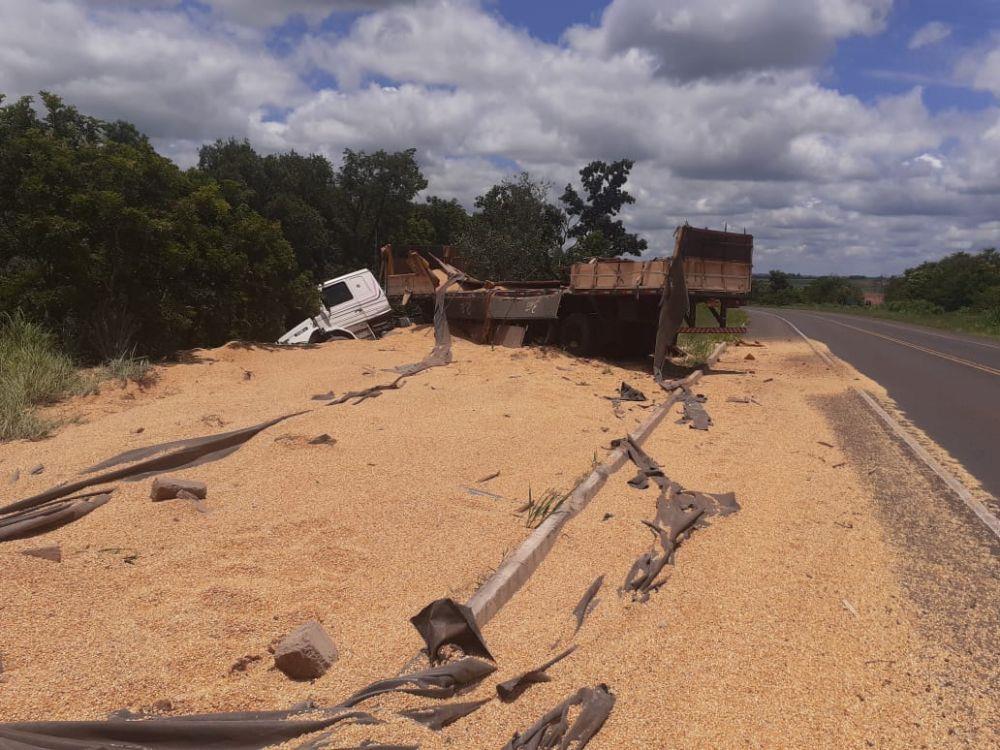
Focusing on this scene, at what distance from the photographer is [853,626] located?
14.0ft

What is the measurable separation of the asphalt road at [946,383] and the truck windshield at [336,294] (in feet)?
37.6

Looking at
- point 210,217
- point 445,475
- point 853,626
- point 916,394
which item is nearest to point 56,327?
point 210,217

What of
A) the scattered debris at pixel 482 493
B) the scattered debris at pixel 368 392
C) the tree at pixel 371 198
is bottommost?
the scattered debris at pixel 482 493

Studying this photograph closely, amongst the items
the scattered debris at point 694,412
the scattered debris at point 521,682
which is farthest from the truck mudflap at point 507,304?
the scattered debris at point 521,682

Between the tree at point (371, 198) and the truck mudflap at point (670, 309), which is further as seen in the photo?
the tree at point (371, 198)

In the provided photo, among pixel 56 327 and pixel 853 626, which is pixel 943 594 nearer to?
pixel 853 626

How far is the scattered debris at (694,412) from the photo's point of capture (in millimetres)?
10086

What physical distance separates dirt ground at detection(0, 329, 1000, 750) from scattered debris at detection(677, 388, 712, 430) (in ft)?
3.90

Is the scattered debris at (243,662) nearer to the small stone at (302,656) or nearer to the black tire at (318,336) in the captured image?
the small stone at (302,656)

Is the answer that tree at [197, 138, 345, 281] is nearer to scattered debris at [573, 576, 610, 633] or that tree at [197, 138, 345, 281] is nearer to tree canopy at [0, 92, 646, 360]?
tree canopy at [0, 92, 646, 360]

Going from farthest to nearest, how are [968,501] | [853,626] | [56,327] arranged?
[56,327], [968,501], [853,626]

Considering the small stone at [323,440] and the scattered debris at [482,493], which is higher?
the small stone at [323,440]

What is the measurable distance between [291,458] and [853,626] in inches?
189

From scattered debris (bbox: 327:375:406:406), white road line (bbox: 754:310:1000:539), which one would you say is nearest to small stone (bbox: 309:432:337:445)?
scattered debris (bbox: 327:375:406:406)
